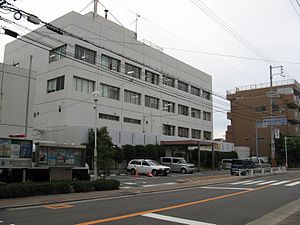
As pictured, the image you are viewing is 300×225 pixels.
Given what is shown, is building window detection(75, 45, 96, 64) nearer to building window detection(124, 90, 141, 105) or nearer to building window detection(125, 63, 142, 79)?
building window detection(125, 63, 142, 79)

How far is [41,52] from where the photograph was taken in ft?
149

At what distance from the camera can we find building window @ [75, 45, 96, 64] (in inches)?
1624

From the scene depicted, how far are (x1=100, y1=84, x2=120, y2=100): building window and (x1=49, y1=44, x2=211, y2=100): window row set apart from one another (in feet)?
8.26

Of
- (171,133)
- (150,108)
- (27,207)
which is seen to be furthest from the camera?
(171,133)

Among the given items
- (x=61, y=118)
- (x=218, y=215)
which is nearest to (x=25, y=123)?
(x=61, y=118)

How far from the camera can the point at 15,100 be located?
29.8 meters

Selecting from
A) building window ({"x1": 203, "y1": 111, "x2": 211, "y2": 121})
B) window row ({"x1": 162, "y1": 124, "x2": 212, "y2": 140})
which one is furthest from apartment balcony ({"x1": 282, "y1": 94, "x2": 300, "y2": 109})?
window row ({"x1": 162, "y1": 124, "x2": 212, "y2": 140})

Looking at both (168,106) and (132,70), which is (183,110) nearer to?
(168,106)

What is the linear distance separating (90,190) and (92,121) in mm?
24209

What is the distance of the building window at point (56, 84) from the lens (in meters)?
41.0

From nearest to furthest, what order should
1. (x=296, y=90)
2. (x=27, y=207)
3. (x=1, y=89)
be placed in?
(x=27, y=207)
(x=1, y=89)
(x=296, y=90)

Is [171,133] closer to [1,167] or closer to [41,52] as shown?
[41,52]

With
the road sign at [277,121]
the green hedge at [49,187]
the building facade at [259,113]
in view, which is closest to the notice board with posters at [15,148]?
the green hedge at [49,187]

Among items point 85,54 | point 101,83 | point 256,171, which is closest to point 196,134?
point 101,83
